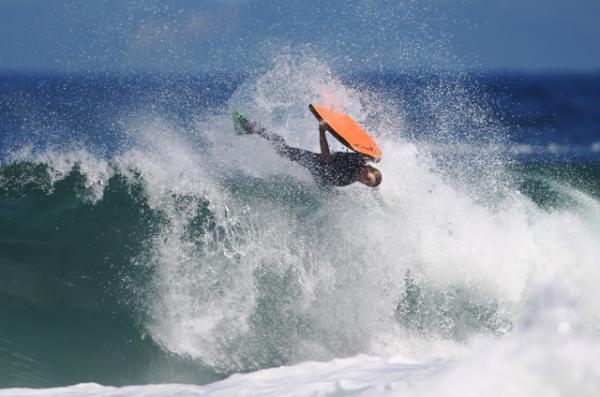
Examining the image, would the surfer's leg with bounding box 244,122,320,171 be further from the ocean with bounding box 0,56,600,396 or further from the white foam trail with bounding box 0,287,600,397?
the white foam trail with bounding box 0,287,600,397

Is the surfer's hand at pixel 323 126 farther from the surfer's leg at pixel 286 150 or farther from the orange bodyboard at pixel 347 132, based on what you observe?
the surfer's leg at pixel 286 150

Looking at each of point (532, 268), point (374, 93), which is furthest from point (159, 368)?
point (374, 93)

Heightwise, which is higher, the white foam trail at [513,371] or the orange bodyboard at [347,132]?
the orange bodyboard at [347,132]

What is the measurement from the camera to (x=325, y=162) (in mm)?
9258

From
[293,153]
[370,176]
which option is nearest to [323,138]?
[370,176]

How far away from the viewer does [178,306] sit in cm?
792

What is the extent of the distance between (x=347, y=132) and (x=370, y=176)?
833 millimetres

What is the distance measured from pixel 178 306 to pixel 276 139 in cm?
323

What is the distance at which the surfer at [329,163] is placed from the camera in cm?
877

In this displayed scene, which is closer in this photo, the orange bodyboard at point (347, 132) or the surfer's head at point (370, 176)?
the surfer's head at point (370, 176)

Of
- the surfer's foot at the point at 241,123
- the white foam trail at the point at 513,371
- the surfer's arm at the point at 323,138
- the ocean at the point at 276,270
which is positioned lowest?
the white foam trail at the point at 513,371

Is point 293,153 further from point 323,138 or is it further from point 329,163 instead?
point 323,138

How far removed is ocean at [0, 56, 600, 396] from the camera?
5324 mm

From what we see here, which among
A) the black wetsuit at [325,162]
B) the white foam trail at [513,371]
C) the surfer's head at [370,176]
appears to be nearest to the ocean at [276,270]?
the white foam trail at [513,371]
